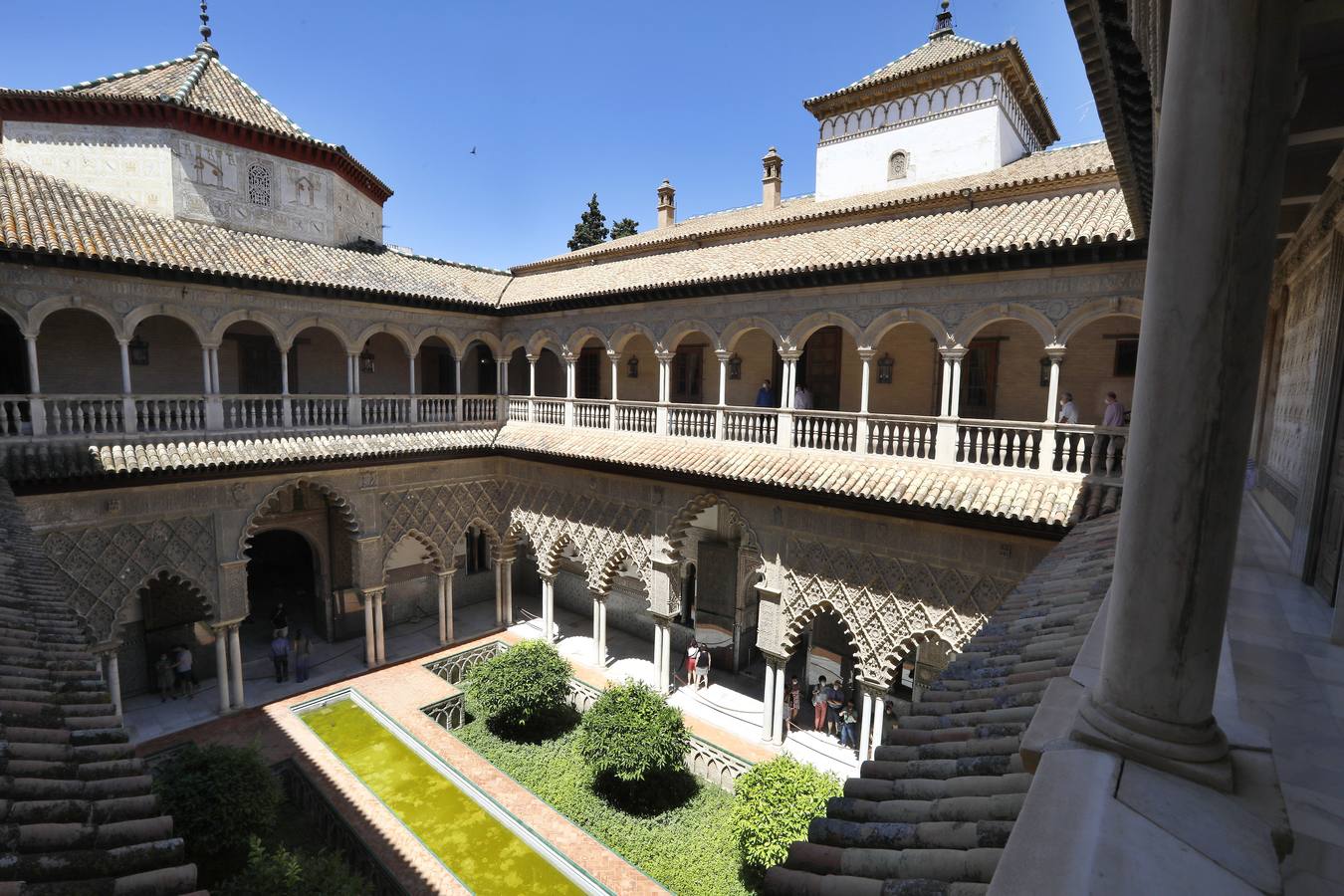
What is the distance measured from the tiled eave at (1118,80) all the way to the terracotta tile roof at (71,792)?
5405mm

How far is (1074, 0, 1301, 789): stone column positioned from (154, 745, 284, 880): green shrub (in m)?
9.33

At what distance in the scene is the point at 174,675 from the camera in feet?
40.3

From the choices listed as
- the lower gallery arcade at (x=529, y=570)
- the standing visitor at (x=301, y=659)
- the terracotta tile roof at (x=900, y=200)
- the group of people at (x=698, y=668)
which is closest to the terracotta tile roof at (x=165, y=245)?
the lower gallery arcade at (x=529, y=570)

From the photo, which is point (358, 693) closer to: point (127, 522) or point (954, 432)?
point (127, 522)

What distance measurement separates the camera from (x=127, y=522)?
996 cm

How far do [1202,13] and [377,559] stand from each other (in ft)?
45.4

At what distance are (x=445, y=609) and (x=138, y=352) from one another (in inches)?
301

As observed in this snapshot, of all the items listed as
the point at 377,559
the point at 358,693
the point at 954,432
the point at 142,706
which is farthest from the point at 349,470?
the point at 954,432

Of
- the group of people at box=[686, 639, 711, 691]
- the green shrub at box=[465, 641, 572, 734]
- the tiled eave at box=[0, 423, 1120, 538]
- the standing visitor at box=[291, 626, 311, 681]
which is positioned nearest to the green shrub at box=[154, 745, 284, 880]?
the green shrub at box=[465, 641, 572, 734]

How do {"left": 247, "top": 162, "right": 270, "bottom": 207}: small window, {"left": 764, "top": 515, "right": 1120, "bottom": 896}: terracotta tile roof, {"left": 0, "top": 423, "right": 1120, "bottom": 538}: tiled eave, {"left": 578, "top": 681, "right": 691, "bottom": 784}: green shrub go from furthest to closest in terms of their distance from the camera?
{"left": 247, "top": 162, "right": 270, "bottom": 207}: small window
{"left": 578, "top": 681, "right": 691, "bottom": 784}: green shrub
{"left": 0, "top": 423, "right": 1120, "bottom": 538}: tiled eave
{"left": 764, "top": 515, "right": 1120, "bottom": 896}: terracotta tile roof

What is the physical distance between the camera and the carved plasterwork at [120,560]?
9.48m

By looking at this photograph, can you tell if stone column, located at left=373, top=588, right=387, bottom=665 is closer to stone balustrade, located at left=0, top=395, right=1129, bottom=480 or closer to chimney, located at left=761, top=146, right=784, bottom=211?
stone balustrade, located at left=0, top=395, right=1129, bottom=480

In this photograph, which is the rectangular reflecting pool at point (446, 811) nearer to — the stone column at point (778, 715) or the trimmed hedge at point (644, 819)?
the trimmed hedge at point (644, 819)

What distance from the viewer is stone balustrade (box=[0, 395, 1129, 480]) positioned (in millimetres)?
8219
